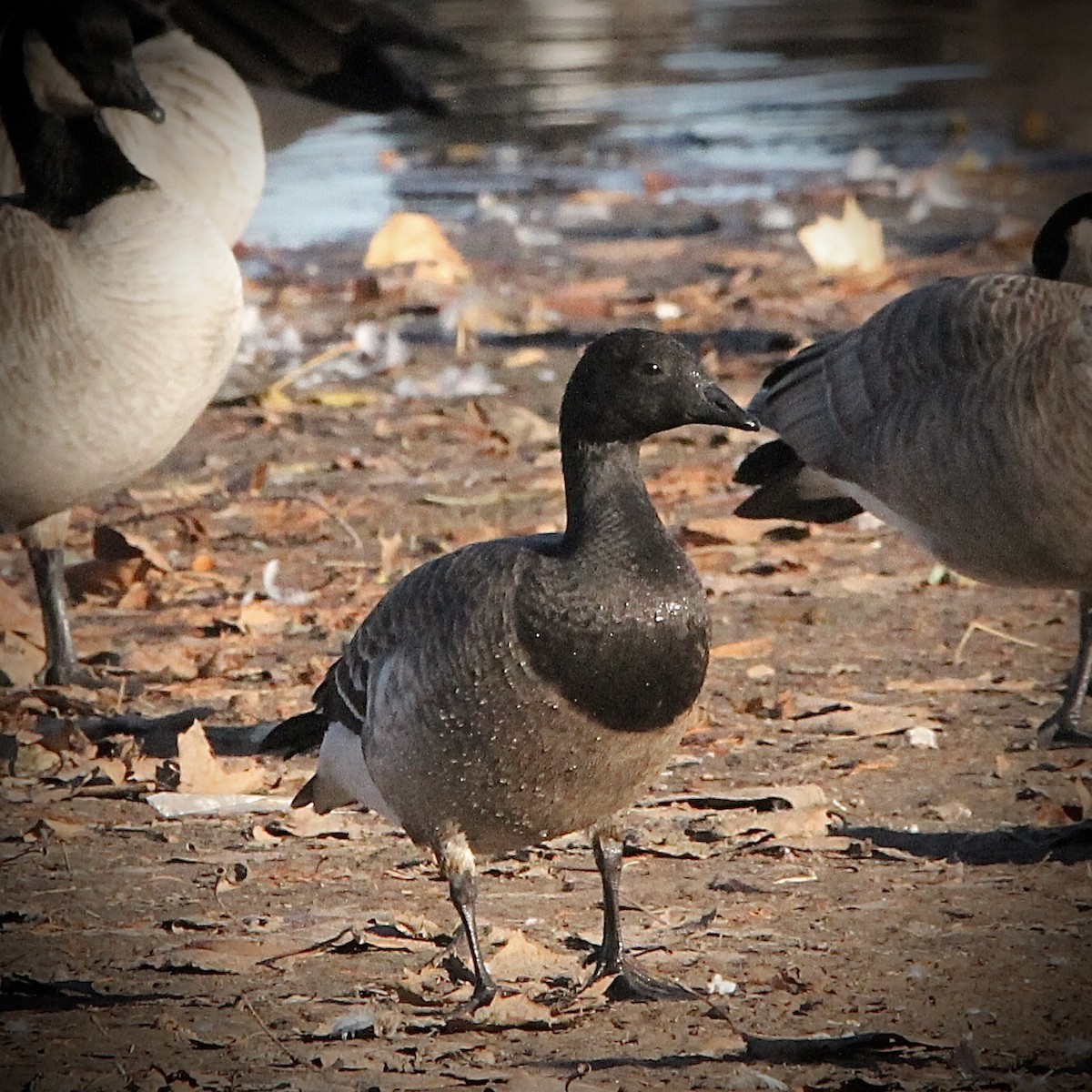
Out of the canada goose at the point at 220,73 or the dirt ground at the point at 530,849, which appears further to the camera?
the canada goose at the point at 220,73

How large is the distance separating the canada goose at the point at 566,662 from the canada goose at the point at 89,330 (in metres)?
2.06

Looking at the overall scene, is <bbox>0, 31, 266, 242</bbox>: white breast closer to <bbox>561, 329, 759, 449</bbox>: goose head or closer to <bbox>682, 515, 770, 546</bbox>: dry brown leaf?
<bbox>682, 515, 770, 546</bbox>: dry brown leaf

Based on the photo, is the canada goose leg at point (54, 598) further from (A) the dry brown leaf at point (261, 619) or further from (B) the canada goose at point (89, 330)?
(A) the dry brown leaf at point (261, 619)

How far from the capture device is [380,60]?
9.37 metres

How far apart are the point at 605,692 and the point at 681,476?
4019 millimetres

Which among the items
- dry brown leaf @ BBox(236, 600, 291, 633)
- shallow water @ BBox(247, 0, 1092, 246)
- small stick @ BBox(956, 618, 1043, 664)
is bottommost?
shallow water @ BBox(247, 0, 1092, 246)

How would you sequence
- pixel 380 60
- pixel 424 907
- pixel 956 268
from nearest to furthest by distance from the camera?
pixel 424 907, pixel 380 60, pixel 956 268

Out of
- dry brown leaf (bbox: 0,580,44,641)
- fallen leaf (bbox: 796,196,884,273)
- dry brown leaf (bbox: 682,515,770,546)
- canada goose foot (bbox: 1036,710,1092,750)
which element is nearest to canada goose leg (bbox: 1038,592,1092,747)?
canada goose foot (bbox: 1036,710,1092,750)

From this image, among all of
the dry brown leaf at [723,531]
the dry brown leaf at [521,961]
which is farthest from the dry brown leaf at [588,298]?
the dry brown leaf at [521,961]

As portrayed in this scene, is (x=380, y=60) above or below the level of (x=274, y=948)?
above

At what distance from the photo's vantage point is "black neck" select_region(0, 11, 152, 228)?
6812mm

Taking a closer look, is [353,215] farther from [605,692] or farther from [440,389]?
[605,692]

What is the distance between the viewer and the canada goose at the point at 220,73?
7164 mm

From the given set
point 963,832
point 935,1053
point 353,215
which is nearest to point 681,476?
point 963,832
